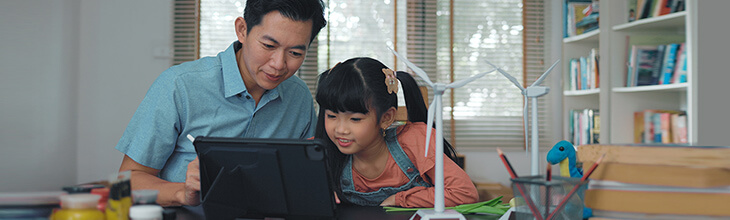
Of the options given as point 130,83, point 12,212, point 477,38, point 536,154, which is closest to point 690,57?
point 477,38

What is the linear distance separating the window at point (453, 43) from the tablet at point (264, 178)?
2691 millimetres

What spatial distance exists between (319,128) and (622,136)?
205 centimetres

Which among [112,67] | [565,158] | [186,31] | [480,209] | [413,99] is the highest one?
[186,31]

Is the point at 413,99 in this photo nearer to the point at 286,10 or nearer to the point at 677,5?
the point at 286,10

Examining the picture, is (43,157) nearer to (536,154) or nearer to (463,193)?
(463,193)

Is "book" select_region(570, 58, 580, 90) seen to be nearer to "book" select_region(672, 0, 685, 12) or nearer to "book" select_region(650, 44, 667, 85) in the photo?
"book" select_region(650, 44, 667, 85)

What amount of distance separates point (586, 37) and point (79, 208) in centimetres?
311

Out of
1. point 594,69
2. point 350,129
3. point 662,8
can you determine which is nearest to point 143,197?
point 350,129

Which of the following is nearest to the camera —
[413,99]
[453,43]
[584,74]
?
[413,99]

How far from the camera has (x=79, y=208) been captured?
2.19 feet

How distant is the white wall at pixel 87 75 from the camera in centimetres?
295

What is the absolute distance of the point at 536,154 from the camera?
0.86 meters

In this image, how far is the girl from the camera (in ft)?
4.57

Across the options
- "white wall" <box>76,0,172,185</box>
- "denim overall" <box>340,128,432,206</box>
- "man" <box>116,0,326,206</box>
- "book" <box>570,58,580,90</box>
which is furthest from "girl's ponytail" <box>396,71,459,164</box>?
"white wall" <box>76,0,172,185</box>
